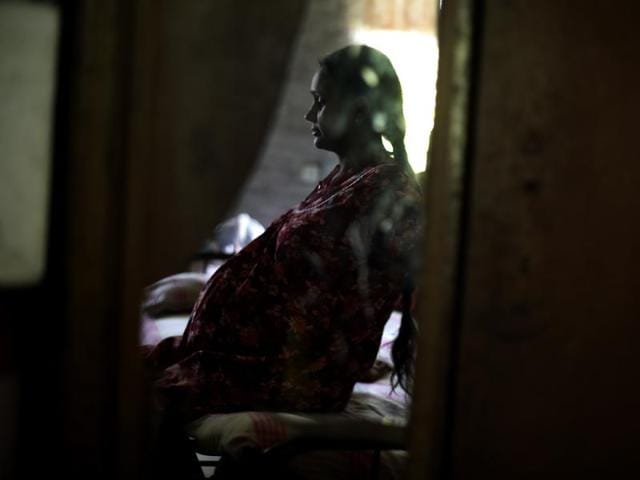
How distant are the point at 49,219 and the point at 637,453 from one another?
96 centimetres

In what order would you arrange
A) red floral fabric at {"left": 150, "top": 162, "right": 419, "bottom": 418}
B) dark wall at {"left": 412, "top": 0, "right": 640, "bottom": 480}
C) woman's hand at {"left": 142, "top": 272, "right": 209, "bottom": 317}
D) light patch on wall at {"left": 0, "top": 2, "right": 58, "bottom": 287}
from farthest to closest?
woman's hand at {"left": 142, "top": 272, "right": 209, "bottom": 317}
red floral fabric at {"left": 150, "top": 162, "right": 419, "bottom": 418}
dark wall at {"left": 412, "top": 0, "right": 640, "bottom": 480}
light patch on wall at {"left": 0, "top": 2, "right": 58, "bottom": 287}

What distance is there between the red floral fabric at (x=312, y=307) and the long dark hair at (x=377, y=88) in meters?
0.09

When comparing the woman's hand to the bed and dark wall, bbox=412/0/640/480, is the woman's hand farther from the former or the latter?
dark wall, bbox=412/0/640/480

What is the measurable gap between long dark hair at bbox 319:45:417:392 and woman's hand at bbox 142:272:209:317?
4.30 ft

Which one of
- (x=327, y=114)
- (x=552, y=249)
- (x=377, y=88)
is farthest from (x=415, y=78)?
(x=552, y=249)

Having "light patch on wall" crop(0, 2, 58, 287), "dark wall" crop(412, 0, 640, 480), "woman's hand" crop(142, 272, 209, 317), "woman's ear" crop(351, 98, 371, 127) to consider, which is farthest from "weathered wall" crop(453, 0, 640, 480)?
"woman's hand" crop(142, 272, 209, 317)

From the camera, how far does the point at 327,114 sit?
1.96 m

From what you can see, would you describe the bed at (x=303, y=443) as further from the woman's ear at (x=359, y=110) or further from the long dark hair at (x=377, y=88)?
the woman's ear at (x=359, y=110)

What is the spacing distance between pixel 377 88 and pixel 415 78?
24cm

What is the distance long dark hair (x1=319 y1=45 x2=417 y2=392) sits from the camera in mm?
1968

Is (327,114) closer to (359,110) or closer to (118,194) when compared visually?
(359,110)

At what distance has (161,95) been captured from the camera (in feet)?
3.31

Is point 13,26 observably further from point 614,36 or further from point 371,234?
point 371,234

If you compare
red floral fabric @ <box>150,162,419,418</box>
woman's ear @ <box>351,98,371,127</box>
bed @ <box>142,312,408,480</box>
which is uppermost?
woman's ear @ <box>351,98,371,127</box>
